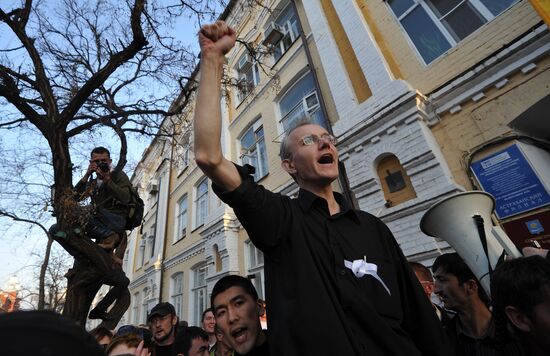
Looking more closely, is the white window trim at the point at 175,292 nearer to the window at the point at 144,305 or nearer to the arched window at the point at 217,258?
the window at the point at 144,305

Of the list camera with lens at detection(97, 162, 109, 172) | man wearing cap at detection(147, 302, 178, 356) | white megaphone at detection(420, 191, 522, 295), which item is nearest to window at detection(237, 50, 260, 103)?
man wearing cap at detection(147, 302, 178, 356)

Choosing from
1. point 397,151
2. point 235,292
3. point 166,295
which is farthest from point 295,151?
point 166,295

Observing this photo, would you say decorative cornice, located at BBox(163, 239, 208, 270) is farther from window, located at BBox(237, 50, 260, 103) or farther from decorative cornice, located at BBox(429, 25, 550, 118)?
decorative cornice, located at BBox(429, 25, 550, 118)

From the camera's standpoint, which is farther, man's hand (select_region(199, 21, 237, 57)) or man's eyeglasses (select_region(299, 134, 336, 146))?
man's eyeglasses (select_region(299, 134, 336, 146))

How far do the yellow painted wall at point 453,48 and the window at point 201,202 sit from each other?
983 cm

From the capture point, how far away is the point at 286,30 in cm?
1066

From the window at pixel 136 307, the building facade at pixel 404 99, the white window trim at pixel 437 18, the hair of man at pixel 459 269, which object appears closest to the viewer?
the hair of man at pixel 459 269

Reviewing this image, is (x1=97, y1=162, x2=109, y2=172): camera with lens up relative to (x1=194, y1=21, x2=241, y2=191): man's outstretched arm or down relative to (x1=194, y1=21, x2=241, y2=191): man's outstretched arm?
up

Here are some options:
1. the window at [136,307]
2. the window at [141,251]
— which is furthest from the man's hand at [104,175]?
the window at [141,251]

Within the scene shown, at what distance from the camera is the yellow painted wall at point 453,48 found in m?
4.72

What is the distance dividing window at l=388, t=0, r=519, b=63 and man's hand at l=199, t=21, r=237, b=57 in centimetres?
584

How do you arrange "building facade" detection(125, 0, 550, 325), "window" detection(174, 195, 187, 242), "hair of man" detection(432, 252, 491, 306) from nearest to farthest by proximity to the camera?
"hair of man" detection(432, 252, 491, 306), "building facade" detection(125, 0, 550, 325), "window" detection(174, 195, 187, 242)

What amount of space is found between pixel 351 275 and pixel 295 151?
2.43ft

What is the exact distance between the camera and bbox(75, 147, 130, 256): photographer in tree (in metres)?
2.93
